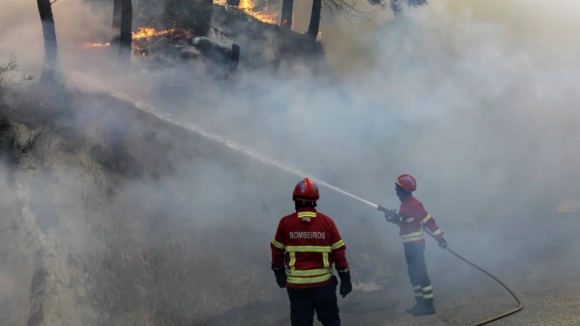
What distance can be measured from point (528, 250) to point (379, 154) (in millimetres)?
3210

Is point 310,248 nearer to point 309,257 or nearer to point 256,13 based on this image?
point 309,257

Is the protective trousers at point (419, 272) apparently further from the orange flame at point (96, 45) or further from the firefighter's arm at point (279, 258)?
the orange flame at point (96, 45)

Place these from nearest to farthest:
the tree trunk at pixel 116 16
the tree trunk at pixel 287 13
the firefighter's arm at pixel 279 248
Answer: the firefighter's arm at pixel 279 248 → the tree trunk at pixel 116 16 → the tree trunk at pixel 287 13

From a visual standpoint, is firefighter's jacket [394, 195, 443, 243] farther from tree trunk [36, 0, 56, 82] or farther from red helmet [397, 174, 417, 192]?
tree trunk [36, 0, 56, 82]

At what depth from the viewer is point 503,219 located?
383 inches

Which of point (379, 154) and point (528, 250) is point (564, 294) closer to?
point (528, 250)

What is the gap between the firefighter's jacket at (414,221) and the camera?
243 inches

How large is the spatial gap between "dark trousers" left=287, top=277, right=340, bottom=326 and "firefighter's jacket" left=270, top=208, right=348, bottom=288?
0.07 m

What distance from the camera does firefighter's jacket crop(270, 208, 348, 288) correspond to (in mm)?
4590

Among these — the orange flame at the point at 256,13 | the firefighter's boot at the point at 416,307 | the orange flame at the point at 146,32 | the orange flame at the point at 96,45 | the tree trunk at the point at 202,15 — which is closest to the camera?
the firefighter's boot at the point at 416,307

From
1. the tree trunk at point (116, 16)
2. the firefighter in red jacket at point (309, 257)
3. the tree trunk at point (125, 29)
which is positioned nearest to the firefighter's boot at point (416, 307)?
the firefighter in red jacket at point (309, 257)

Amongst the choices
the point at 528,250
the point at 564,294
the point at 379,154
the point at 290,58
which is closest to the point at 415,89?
the point at 379,154

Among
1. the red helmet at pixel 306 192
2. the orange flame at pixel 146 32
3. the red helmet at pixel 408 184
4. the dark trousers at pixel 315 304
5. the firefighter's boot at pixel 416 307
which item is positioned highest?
the orange flame at pixel 146 32

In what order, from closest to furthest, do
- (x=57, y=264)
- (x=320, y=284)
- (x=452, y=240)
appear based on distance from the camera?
(x=320, y=284) → (x=57, y=264) → (x=452, y=240)
